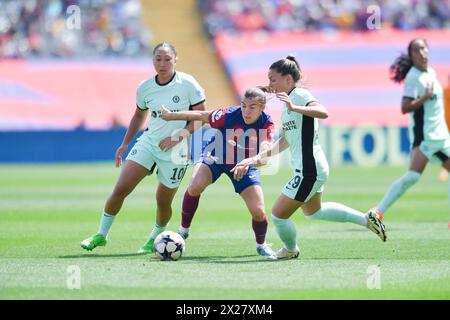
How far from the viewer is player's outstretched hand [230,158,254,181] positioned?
10.1 m

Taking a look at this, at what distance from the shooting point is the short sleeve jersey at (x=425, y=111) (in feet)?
44.7

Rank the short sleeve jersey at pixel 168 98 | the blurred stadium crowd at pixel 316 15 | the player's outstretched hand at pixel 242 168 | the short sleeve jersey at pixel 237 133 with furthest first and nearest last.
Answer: the blurred stadium crowd at pixel 316 15 < the short sleeve jersey at pixel 168 98 < the short sleeve jersey at pixel 237 133 < the player's outstretched hand at pixel 242 168

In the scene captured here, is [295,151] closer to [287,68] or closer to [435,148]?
[287,68]

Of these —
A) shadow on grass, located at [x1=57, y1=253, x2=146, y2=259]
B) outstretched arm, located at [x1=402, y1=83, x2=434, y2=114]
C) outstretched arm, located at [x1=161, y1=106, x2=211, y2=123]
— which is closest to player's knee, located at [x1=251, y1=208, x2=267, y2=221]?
outstretched arm, located at [x1=161, y1=106, x2=211, y2=123]

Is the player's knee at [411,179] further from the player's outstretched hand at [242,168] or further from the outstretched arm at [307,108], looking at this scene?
the player's outstretched hand at [242,168]

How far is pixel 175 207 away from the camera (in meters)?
18.5

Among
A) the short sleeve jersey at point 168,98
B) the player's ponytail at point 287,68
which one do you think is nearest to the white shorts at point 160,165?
the short sleeve jersey at point 168,98

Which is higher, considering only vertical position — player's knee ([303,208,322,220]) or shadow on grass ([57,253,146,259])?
player's knee ([303,208,322,220])

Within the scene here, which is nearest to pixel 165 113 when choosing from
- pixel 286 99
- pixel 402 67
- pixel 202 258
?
pixel 286 99

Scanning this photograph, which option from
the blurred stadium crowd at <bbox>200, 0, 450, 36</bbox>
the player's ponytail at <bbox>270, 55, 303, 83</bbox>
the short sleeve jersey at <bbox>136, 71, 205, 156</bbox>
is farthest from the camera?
the blurred stadium crowd at <bbox>200, 0, 450, 36</bbox>

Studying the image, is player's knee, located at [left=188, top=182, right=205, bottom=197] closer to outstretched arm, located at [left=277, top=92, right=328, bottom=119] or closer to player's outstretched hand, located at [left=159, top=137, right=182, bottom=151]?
player's outstretched hand, located at [left=159, top=137, right=182, bottom=151]

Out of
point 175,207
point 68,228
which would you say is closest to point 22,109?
point 175,207

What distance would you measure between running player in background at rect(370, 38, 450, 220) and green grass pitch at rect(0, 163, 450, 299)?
2.49ft
